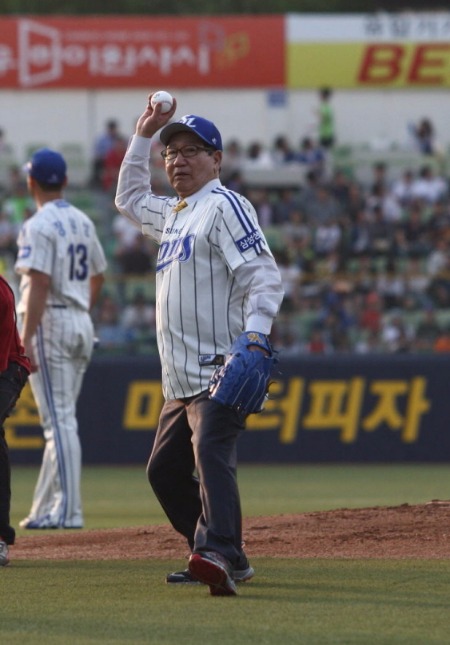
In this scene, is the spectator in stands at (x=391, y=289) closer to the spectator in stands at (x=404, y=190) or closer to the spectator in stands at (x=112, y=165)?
the spectator in stands at (x=404, y=190)

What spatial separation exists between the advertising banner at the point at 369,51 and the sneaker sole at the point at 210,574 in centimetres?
2102

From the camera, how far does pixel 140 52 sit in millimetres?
25219

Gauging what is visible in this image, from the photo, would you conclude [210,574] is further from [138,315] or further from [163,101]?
[138,315]

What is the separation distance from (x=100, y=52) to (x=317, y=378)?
1122 centimetres

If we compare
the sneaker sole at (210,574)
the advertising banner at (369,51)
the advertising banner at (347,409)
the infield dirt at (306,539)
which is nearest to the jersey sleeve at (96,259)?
A: the infield dirt at (306,539)

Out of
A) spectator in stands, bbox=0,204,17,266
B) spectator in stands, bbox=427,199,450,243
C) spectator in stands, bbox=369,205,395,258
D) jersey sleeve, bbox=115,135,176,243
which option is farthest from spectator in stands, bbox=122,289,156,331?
jersey sleeve, bbox=115,135,176,243

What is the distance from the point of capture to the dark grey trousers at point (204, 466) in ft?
18.9

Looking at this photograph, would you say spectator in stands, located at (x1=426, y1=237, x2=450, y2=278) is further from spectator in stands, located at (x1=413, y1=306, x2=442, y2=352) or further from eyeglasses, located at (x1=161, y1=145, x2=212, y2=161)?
eyeglasses, located at (x1=161, y1=145, x2=212, y2=161)

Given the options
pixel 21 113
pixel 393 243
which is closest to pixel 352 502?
pixel 393 243

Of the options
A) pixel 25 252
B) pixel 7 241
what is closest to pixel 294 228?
pixel 7 241

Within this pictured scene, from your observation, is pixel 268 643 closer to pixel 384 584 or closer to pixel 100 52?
pixel 384 584

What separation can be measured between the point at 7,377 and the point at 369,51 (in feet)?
66.6

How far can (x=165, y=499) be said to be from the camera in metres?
6.27

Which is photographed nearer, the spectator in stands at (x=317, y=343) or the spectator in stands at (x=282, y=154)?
the spectator in stands at (x=317, y=343)
